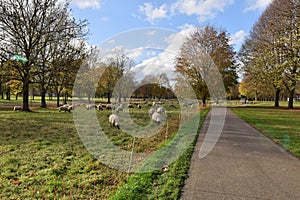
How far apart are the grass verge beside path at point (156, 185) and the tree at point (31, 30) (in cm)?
1700

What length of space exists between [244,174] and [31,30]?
19.6 metres

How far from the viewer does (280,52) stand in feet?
62.8

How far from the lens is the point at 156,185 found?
4.14 metres

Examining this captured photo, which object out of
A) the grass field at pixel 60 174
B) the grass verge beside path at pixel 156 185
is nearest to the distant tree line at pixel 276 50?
the grass verge beside path at pixel 156 185

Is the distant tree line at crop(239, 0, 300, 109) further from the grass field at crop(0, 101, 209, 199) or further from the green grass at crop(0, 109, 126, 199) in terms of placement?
the green grass at crop(0, 109, 126, 199)

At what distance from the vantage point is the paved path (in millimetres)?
3699

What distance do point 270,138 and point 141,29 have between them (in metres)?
6.93

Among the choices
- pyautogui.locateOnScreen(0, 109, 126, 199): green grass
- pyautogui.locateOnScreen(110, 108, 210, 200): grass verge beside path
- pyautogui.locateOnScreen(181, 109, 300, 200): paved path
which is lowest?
pyautogui.locateOnScreen(0, 109, 126, 199): green grass

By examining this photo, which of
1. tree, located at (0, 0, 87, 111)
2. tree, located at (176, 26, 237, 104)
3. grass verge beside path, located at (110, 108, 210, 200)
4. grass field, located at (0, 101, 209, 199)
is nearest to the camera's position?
grass verge beside path, located at (110, 108, 210, 200)

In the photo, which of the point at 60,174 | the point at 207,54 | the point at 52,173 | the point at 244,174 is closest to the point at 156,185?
the point at 244,174

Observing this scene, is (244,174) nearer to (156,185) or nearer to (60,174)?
(156,185)

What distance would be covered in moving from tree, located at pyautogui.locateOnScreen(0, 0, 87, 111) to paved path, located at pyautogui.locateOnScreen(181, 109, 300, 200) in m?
16.8

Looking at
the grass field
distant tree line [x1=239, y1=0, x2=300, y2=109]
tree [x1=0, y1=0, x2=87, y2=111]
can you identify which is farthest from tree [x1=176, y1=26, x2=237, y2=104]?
the grass field

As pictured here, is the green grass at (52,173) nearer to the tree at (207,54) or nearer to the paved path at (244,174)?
the paved path at (244,174)
